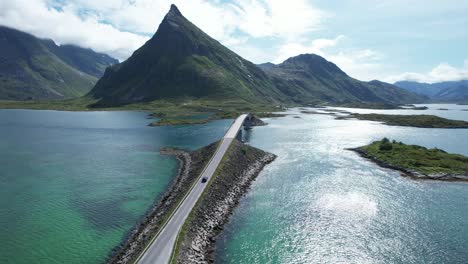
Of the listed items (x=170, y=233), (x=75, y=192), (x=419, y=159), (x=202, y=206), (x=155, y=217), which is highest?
(x=202, y=206)

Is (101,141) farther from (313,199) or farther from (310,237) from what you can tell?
(310,237)

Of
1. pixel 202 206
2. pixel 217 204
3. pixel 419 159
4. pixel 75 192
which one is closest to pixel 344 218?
pixel 217 204

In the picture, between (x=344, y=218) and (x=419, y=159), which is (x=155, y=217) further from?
(x=419, y=159)

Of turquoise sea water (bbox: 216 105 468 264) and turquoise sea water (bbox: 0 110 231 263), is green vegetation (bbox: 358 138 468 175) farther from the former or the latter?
turquoise sea water (bbox: 0 110 231 263)

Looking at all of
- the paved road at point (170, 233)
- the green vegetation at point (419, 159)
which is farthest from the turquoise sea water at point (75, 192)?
the green vegetation at point (419, 159)

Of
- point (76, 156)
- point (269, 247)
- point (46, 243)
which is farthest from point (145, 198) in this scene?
point (76, 156)

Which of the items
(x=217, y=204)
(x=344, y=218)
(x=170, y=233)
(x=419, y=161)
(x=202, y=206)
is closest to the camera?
(x=170, y=233)
